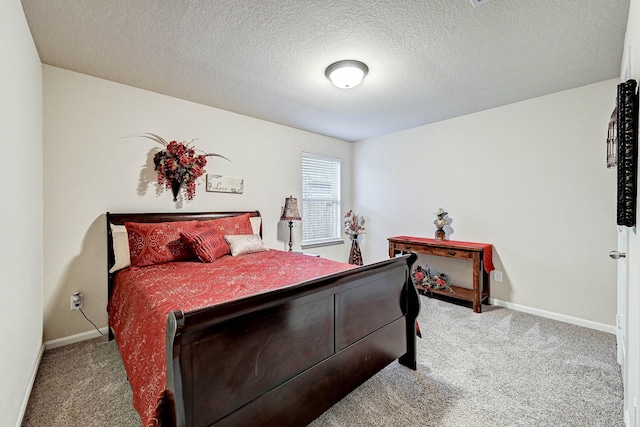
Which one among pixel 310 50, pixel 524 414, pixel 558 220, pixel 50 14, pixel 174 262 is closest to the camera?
pixel 524 414

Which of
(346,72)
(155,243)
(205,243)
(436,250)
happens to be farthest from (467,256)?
(155,243)

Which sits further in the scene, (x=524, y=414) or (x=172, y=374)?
(x=524, y=414)

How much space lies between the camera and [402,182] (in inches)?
171

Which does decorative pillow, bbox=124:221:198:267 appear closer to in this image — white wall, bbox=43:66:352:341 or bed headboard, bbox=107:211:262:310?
bed headboard, bbox=107:211:262:310

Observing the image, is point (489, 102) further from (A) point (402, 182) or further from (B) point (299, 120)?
(B) point (299, 120)

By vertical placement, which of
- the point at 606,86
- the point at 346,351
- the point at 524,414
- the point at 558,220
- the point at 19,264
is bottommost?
the point at 524,414

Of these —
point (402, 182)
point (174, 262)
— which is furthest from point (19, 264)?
point (402, 182)

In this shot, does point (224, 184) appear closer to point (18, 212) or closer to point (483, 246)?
point (18, 212)

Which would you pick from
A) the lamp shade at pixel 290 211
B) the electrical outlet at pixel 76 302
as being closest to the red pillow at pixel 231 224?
the lamp shade at pixel 290 211

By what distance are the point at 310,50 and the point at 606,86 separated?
285 centimetres

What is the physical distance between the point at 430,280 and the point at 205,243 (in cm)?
290

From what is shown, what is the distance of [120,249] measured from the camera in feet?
8.11

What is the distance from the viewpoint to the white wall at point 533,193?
2701 mm

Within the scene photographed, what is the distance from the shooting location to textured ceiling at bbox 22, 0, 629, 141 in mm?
1724
